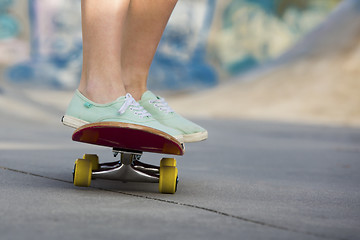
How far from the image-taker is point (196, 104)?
11977mm

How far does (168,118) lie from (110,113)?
0.22m

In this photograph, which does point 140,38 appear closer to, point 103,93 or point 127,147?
point 103,93

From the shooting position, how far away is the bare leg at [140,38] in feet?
5.58

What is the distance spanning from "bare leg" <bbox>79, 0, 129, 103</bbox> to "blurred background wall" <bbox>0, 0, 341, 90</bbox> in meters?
21.0

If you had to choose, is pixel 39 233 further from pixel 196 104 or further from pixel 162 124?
pixel 196 104

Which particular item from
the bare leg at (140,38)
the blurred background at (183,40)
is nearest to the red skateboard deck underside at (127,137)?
the bare leg at (140,38)

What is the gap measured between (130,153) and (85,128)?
0.61 ft

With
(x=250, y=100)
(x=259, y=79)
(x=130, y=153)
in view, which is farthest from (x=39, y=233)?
(x=259, y=79)

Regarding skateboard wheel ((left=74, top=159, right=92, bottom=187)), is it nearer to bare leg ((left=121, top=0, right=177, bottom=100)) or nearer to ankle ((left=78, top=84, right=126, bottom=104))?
ankle ((left=78, top=84, right=126, bottom=104))

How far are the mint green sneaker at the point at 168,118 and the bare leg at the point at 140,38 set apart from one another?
54 millimetres

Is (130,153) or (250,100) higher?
(250,100)

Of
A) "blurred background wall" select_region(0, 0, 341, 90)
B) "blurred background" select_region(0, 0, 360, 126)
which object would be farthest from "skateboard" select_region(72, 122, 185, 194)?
"blurred background wall" select_region(0, 0, 341, 90)

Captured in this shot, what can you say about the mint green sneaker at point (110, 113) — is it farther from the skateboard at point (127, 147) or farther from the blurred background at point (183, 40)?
the blurred background at point (183, 40)

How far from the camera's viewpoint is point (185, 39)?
23.8m
